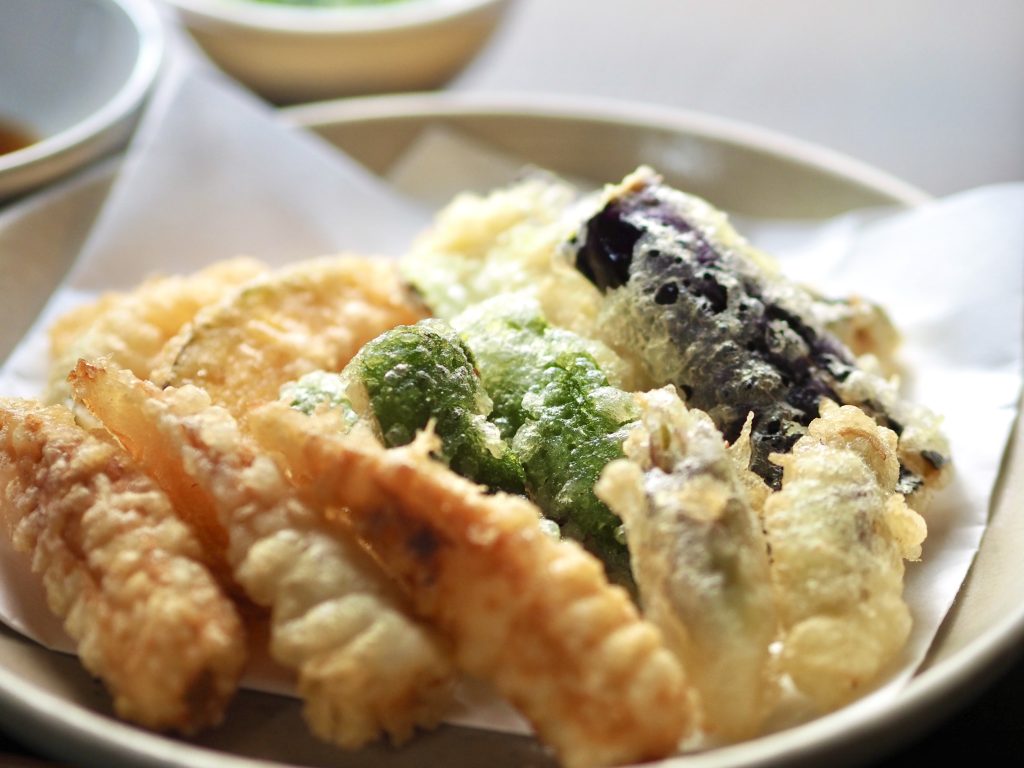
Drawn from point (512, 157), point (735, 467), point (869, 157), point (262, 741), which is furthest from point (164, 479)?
point (869, 157)

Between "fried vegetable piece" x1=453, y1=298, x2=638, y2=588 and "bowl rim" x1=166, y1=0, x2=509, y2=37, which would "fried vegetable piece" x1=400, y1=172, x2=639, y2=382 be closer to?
"fried vegetable piece" x1=453, y1=298, x2=638, y2=588

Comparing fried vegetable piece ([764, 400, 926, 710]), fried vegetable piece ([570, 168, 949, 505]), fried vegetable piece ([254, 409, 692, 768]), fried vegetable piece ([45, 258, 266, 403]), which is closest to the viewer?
fried vegetable piece ([254, 409, 692, 768])

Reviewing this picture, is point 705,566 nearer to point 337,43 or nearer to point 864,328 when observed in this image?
point 864,328

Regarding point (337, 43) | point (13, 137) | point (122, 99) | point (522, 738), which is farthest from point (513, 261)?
point (13, 137)

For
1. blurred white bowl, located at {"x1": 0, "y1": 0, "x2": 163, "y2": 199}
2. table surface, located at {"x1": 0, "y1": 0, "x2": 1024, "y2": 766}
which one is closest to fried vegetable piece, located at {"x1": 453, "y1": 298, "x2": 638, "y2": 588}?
blurred white bowl, located at {"x1": 0, "y1": 0, "x2": 163, "y2": 199}

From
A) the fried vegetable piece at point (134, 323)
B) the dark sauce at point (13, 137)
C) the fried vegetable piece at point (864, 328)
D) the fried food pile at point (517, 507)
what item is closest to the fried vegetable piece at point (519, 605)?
the fried food pile at point (517, 507)

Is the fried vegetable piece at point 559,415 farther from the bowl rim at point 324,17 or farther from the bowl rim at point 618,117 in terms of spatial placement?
the bowl rim at point 324,17
